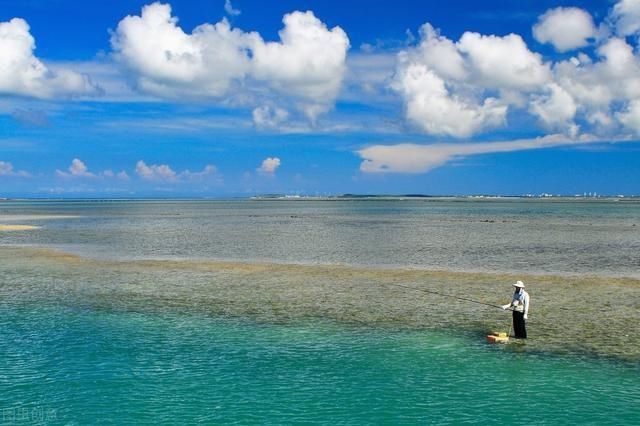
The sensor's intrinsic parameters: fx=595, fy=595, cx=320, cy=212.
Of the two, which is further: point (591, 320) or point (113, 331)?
point (591, 320)

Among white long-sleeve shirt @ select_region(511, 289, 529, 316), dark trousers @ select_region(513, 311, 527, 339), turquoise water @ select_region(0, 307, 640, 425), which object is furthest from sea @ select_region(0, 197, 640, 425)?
white long-sleeve shirt @ select_region(511, 289, 529, 316)

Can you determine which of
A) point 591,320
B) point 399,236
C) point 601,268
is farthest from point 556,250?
point 591,320

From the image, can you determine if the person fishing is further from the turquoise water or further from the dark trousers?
the turquoise water

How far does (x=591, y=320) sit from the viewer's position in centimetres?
2517

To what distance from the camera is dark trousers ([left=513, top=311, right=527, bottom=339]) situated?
21.5 meters

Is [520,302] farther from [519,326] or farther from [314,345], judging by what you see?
[314,345]

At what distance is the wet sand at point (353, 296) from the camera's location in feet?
78.1

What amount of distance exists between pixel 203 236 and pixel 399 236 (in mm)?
24671

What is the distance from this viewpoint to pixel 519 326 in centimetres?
2170

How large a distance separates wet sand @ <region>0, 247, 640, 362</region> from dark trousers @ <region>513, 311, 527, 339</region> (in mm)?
497

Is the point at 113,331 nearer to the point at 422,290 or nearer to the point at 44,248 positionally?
the point at 422,290

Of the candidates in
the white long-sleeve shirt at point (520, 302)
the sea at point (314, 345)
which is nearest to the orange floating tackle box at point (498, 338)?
the sea at point (314, 345)

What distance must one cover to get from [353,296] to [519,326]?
11.1 metres

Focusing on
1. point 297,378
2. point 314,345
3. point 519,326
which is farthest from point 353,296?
point 297,378
